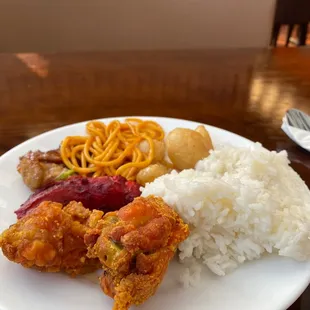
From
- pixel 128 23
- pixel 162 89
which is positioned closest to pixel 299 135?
pixel 162 89

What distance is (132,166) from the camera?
76.0 inches

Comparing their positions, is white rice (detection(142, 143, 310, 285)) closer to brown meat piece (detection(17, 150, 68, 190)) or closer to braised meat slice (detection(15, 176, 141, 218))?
braised meat slice (detection(15, 176, 141, 218))

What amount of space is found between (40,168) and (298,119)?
1.30m

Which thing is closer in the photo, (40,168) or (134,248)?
(134,248)

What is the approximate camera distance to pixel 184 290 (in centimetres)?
137

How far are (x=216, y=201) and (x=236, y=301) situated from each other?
316 mm

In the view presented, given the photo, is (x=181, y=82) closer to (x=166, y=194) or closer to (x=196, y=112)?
(x=196, y=112)

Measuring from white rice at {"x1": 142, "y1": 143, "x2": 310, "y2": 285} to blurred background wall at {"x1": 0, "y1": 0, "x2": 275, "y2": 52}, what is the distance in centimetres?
275

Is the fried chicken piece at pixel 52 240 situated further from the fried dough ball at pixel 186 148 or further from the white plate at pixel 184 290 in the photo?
the fried dough ball at pixel 186 148

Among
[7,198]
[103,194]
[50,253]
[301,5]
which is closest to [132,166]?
[103,194]

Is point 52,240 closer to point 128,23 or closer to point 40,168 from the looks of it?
point 40,168

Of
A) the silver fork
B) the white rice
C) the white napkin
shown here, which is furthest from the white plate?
the silver fork

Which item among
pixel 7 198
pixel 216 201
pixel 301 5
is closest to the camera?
pixel 216 201

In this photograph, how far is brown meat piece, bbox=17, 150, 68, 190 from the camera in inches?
69.5
